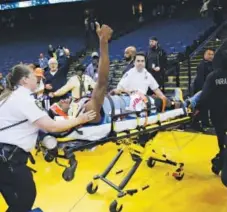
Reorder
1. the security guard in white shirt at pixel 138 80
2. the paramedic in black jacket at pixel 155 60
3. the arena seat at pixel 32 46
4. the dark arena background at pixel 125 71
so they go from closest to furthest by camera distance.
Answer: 1. the dark arena background at pixel 125 71
2. the security guard in white shirt at pixel 138 80
3. the paramedic in black jacket at pixel 155 60
4. the arena seat at pixel 32 46

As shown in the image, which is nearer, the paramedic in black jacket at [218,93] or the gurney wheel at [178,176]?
the paramedic in black jacket at [218,93]

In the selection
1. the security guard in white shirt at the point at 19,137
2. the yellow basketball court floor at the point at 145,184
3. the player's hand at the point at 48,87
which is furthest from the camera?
the player's hand at the point at 48,87

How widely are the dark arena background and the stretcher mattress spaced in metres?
0.08

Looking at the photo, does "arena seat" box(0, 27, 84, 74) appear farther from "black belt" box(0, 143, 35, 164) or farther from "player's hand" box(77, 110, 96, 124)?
"black belt" box(0, 143, 35, 164)

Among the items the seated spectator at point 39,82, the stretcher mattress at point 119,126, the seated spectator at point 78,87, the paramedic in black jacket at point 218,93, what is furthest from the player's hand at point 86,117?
the seated spectator at point 78,87

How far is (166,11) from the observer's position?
50.5 feet

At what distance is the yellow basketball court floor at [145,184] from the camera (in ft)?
12.2

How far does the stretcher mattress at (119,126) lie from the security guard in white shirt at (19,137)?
13.3 inches

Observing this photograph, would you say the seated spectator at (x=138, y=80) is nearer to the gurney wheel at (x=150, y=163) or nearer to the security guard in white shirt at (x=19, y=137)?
the gurney wheel at (x=150, y=163)

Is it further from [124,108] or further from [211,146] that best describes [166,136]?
[124,108]

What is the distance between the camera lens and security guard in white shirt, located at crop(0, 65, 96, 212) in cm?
255

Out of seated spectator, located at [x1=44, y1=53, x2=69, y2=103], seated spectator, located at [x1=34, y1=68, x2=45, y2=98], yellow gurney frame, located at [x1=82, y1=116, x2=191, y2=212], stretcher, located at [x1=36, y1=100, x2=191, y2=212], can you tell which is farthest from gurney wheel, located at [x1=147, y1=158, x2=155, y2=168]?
seated spectator, located at [x1=44, y1=53, x2=69, y2=103]

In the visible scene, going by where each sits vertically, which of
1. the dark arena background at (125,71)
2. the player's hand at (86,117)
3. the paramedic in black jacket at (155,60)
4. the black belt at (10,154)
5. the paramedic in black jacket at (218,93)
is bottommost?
the dark arena background at (125,71)

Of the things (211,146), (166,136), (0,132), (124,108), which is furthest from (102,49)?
(166,136)
